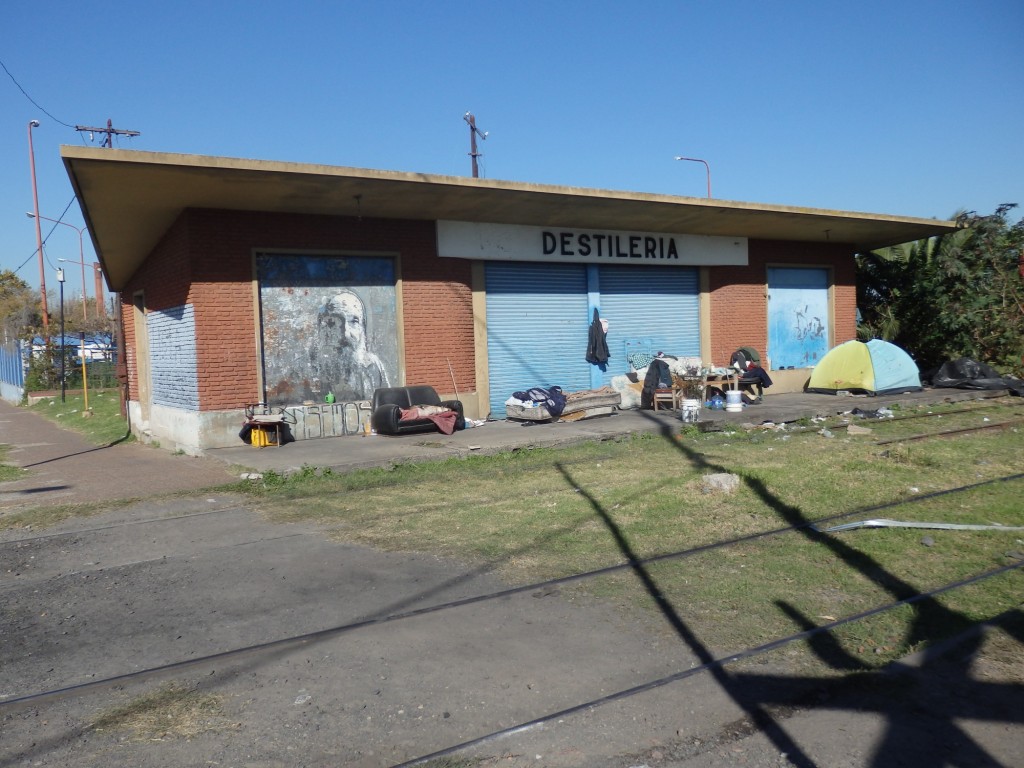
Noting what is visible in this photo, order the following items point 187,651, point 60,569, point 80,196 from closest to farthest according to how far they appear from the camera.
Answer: point 187,651 → point 60,569 → point 80,196

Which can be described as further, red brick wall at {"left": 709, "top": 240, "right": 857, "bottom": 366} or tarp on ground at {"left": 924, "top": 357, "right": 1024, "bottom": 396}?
red brick wall at {"left": 709, "top": 240, "right": 857, "bottom": 366}

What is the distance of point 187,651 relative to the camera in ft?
16.6

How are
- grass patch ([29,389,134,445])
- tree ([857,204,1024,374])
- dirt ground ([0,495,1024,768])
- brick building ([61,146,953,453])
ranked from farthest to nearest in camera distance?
tree ([857,204,1024,374])
grass patch ([29,389,134,445])
brick building ([61,146,953,453])
dirt ground ([0,495,1024,768])

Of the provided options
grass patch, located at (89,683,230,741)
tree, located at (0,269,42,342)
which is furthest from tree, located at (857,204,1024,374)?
tree, located at (0,269,42,342)

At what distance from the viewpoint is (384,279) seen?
15.7m

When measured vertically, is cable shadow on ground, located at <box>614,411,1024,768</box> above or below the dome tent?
below

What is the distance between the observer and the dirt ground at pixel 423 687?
3.76 metres

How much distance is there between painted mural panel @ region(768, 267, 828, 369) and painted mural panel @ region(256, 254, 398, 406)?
11229 mm

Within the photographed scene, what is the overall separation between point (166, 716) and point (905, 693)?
3.72 m

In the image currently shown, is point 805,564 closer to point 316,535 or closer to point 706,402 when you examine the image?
point 316,535

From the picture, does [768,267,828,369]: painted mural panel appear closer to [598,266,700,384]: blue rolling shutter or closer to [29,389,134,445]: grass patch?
[598,266,700,384]: blue rolling shutter

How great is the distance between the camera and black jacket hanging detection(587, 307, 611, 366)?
18328 millimetres

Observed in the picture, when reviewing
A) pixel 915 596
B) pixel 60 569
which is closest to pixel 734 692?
pixel 915 596

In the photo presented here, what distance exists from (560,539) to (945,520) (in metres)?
3.58
